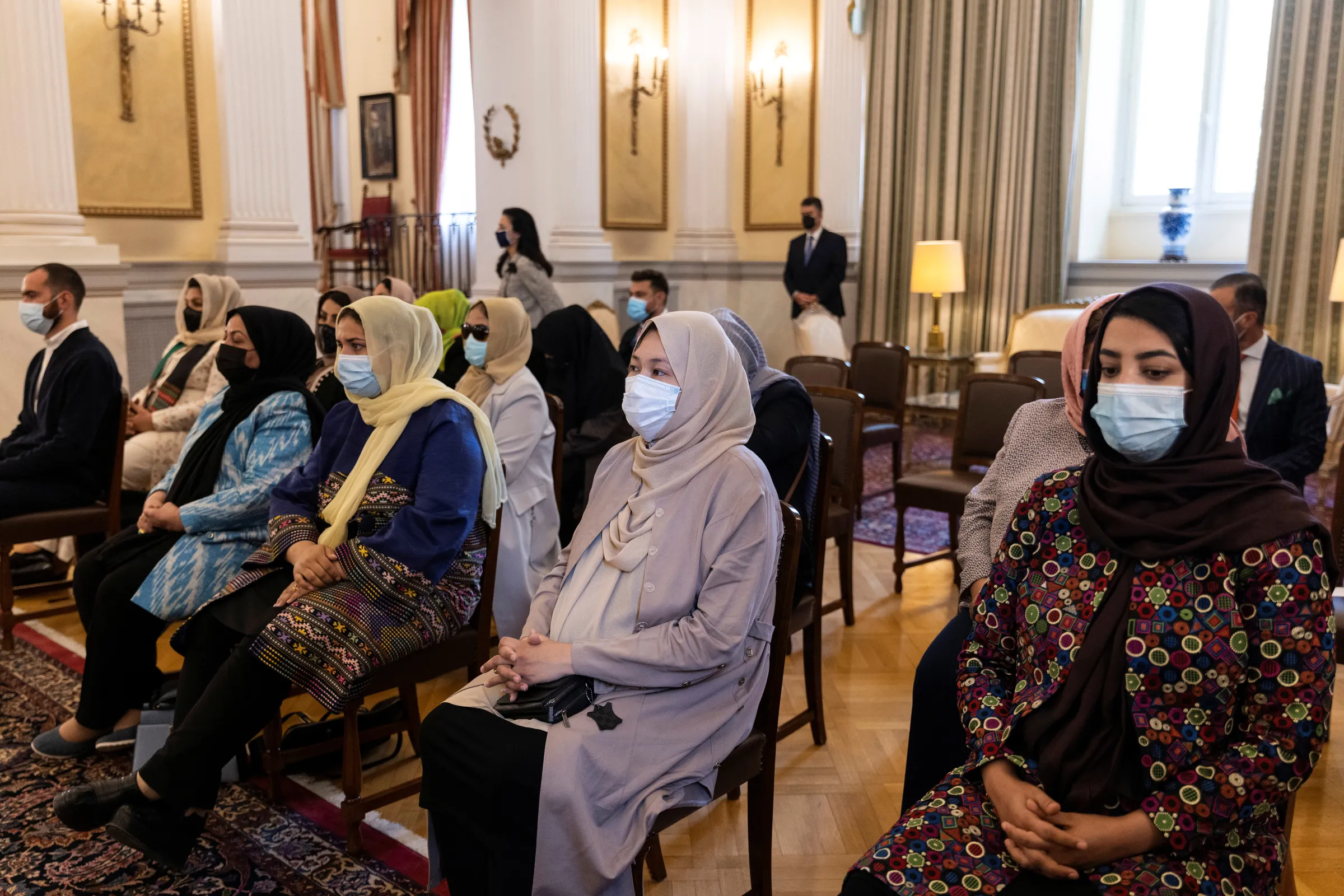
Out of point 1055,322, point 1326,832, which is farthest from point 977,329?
point 1326,832

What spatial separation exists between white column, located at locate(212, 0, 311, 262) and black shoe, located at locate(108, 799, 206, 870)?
4495 millimetres

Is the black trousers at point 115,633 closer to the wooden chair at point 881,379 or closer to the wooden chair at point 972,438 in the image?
the wooden chair at point 972,438

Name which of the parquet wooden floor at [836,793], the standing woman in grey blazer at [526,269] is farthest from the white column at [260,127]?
the parquet wooden floor at [836,793]

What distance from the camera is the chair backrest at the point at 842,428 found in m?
3.50

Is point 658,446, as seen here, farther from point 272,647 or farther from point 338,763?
point 338,763

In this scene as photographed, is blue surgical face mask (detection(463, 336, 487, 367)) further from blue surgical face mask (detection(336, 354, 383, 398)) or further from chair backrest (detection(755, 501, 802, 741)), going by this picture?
chair backrest (detection(755, 501, 802, 741))

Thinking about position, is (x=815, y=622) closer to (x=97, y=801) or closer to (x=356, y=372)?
(x=356, y=372)

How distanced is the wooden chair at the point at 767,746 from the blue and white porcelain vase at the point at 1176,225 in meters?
6.22

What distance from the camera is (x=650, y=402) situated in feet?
6.20

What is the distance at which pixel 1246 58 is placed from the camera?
277 inches

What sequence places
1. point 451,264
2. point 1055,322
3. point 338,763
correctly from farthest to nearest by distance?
point 451,264, point 1055,322, point 338,763

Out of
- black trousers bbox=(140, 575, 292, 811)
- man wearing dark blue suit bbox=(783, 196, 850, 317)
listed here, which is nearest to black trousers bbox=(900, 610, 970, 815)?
black trousers bbox=(140, 575, 292, 811)

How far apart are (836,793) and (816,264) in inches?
225

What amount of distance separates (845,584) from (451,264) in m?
7.75
